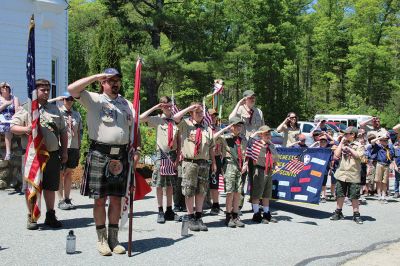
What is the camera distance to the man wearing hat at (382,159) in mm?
12641

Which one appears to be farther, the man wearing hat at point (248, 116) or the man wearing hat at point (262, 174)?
the man wearing hat at point (248, 116)

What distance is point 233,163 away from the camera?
8.58 meters

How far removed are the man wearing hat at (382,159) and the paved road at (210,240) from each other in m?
2.73

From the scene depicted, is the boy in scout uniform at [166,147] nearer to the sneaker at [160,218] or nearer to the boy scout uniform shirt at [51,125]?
the sneaker at [160,218]

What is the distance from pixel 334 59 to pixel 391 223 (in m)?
42.9

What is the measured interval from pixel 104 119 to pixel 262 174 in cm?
388

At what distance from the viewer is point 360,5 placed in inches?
1834

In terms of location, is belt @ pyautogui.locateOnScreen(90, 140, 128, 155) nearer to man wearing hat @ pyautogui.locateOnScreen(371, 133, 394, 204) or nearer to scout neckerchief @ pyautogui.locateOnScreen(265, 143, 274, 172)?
scout neckerchief @ pyautogui.locateOnScreen(265, 143, 274, 172)

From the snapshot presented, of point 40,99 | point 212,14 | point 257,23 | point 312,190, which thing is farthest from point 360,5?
point 40,99

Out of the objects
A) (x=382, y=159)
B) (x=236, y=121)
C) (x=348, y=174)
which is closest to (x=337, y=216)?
(x=348, y=174)

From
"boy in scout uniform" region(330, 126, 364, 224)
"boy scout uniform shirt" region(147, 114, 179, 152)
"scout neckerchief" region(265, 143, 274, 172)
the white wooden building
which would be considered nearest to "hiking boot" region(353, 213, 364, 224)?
"boy in scout uniform" region(330, 126, 364, 224)

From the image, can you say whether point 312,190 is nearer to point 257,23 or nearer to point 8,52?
point 8,52

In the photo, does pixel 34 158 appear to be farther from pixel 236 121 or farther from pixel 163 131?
pixel 236 121

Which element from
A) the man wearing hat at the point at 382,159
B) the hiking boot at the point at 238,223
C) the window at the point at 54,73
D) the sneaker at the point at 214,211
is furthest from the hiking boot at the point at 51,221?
the window at the point at 54,73
